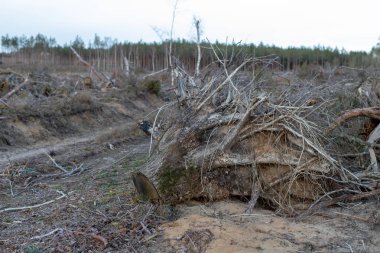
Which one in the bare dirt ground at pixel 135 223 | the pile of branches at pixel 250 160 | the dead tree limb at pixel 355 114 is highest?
the dead tree limb at pixel 355 114

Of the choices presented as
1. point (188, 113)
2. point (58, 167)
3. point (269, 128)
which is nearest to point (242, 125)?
point (269, 128)

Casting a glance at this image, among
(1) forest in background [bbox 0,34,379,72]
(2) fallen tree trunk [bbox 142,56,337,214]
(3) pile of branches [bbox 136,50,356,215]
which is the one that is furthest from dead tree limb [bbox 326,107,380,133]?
(1) forest in background [bbox 0,34,379,72]

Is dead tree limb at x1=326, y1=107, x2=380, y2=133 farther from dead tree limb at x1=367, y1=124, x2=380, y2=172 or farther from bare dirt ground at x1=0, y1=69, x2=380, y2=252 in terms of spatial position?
bare dirt ground at x1=0, y1=69, x2=380, y2=252

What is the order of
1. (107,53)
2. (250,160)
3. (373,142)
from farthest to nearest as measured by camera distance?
(107,53), (373,142), (250,160)

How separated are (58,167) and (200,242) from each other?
5104mm

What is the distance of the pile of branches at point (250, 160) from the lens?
6.70 m

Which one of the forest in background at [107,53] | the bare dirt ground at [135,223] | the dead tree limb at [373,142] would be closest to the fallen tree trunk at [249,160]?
the bare dirt ground at [135,223]

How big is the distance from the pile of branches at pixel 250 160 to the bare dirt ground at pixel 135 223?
0.23m

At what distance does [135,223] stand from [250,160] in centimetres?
179

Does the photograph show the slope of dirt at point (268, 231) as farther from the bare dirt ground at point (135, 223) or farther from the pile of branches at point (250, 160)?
the pile of branches at point (250, 160)

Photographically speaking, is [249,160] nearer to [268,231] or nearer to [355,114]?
[268,231]

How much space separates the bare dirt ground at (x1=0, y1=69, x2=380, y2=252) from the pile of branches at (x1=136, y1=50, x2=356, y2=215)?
231 millimetres

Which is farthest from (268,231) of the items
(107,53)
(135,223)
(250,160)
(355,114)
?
(107,53)

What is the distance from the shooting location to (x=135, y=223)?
6.10 meters
